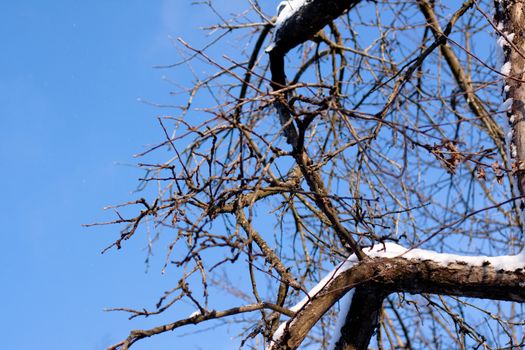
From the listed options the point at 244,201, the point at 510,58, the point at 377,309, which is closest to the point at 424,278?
the point at 377,309

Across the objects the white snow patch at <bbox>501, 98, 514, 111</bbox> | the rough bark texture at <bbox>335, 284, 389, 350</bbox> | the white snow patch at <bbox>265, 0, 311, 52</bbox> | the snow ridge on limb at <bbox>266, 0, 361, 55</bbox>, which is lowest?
the rough bark texture at <bbox>335, 284, 389, 350</bbox>

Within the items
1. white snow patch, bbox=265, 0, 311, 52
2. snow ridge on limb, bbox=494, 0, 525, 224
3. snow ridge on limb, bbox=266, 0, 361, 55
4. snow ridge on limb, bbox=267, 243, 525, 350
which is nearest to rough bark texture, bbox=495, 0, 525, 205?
snow ridge on limb, bbox=494, 0, 525, 224

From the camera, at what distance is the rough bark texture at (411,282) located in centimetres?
311

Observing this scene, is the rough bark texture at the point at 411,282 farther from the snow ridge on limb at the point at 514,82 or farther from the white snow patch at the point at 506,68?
the white snow patch at the point at 506,68

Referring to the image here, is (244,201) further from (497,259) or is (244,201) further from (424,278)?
Result: (497,259)

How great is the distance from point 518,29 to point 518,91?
0.40m

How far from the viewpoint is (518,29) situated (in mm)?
3662

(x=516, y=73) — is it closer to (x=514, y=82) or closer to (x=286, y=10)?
(x=514, y=82)

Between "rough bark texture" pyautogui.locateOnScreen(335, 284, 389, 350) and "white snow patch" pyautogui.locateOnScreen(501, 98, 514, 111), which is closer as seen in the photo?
"rough bark texture" pyautogui.locateOnScreen(335, 284, 389, 350)

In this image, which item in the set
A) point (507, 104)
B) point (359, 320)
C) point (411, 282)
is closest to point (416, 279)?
point (411, 282)

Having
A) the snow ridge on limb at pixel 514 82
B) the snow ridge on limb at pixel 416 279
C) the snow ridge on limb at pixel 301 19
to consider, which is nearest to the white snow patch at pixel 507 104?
the snow ridge on limb at pixel 514 82

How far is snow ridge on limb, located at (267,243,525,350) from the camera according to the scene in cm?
311

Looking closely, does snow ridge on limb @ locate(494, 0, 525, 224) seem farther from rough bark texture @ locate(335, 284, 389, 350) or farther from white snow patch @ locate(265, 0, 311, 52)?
white snow patch @ locate(265, 0, 311, 52)

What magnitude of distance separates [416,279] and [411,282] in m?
0.04
